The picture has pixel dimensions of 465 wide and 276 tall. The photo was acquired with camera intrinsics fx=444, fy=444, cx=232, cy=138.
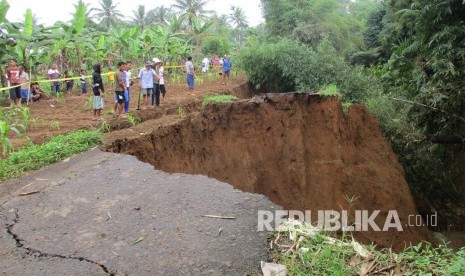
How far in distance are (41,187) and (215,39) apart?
31720 mm

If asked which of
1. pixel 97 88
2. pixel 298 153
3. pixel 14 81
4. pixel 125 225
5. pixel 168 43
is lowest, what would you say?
pixel 125 225

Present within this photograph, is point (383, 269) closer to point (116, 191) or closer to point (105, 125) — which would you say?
point (116, 191)

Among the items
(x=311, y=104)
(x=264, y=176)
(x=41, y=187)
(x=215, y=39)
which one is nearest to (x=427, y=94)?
(x=311, y=104)

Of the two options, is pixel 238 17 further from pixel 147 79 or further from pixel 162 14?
pixel 147 79

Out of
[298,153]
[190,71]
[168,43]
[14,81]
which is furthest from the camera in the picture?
[168,43]

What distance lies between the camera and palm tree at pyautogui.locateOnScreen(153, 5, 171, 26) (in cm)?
5684

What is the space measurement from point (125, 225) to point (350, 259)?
264cm

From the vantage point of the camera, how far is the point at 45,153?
810cm

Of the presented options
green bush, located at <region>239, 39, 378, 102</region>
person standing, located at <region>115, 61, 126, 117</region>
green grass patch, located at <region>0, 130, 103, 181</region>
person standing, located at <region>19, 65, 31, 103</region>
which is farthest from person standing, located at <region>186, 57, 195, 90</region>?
green grass patch, located at <region>0, 130, 103, 181</region>

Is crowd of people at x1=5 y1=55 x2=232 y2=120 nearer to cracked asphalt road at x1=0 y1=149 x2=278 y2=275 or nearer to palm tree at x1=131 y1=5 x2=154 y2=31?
cracked asphalt road at x1=0 y1=149 x2=278 y2=275

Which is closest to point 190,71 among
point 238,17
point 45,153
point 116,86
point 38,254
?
point 116,86

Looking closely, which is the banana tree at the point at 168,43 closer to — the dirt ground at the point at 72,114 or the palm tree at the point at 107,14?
the dirt ground at the point at 72,114

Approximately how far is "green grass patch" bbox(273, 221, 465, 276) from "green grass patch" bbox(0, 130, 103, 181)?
5.02 m

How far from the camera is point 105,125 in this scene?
34.1ft
